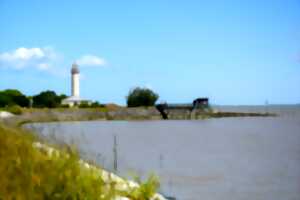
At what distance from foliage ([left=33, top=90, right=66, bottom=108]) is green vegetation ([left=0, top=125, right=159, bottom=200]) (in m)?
71.3

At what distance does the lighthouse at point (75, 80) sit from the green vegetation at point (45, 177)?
84125 millimetres

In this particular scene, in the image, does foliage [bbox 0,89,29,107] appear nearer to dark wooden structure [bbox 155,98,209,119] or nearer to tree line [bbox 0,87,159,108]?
tree line [bbox 0,87,159,108]

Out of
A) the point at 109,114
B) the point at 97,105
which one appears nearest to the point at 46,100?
the point at 97,105

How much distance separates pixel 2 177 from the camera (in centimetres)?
460

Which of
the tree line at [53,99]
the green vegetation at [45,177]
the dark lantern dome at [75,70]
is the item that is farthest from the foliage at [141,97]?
the green vegetation at [45,177]

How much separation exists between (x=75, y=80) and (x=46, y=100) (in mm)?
13523

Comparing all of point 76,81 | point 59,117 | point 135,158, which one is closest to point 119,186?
point 135,158

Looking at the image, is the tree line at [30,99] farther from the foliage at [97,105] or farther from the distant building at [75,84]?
the foliage at [97,105]

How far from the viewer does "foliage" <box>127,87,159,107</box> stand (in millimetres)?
80688

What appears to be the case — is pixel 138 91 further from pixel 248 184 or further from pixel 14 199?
pixel 14 199

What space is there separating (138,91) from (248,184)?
2785 inches

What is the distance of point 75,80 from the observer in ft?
297

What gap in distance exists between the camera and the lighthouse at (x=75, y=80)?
89.1m

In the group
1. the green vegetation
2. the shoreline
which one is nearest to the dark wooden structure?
the shoreline
